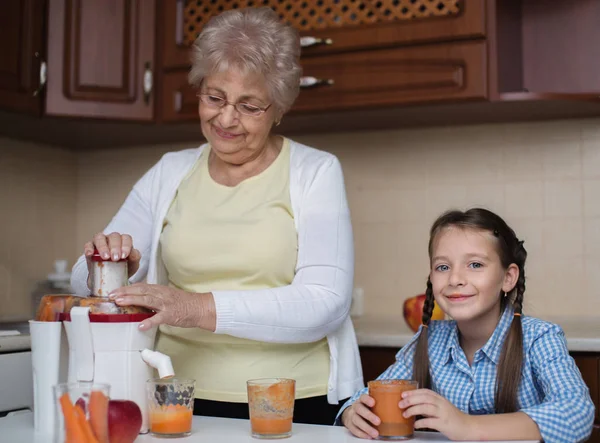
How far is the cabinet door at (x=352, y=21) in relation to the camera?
2078 mm

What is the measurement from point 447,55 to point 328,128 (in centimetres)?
52

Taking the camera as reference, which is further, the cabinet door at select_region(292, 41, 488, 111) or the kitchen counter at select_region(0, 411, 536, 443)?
the cabinet door at select_region(292, 41, 488, 111)

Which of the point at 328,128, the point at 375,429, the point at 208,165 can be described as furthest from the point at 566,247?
the point at 375,429

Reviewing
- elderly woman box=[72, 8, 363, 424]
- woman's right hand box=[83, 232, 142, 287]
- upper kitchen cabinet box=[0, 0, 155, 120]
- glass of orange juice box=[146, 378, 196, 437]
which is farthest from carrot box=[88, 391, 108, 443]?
upper kitchen cabinet box=[0, 0, 155, 120]

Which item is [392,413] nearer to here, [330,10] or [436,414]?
[436,414]

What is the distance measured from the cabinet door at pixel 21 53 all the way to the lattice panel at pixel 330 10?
0.41 metres

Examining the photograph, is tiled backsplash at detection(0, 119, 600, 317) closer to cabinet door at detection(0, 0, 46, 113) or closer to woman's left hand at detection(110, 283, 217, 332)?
cabinet door at detection(0, 0, 46, 113)

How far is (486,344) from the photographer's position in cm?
134

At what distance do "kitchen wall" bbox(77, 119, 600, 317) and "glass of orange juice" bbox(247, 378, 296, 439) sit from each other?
1407 millimetres

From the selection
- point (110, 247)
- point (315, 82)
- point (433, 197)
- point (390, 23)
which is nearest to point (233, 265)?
point (110, 247)

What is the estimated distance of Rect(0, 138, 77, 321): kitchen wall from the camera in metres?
2.58

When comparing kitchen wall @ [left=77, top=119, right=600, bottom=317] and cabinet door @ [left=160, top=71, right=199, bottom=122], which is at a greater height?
cabinet door @ [left=160, top=71, right=199, bottom=122]

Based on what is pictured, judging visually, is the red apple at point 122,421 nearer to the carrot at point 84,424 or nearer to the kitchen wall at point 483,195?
the carrot at point 84,424

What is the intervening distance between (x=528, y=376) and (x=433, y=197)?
3.87 ft
